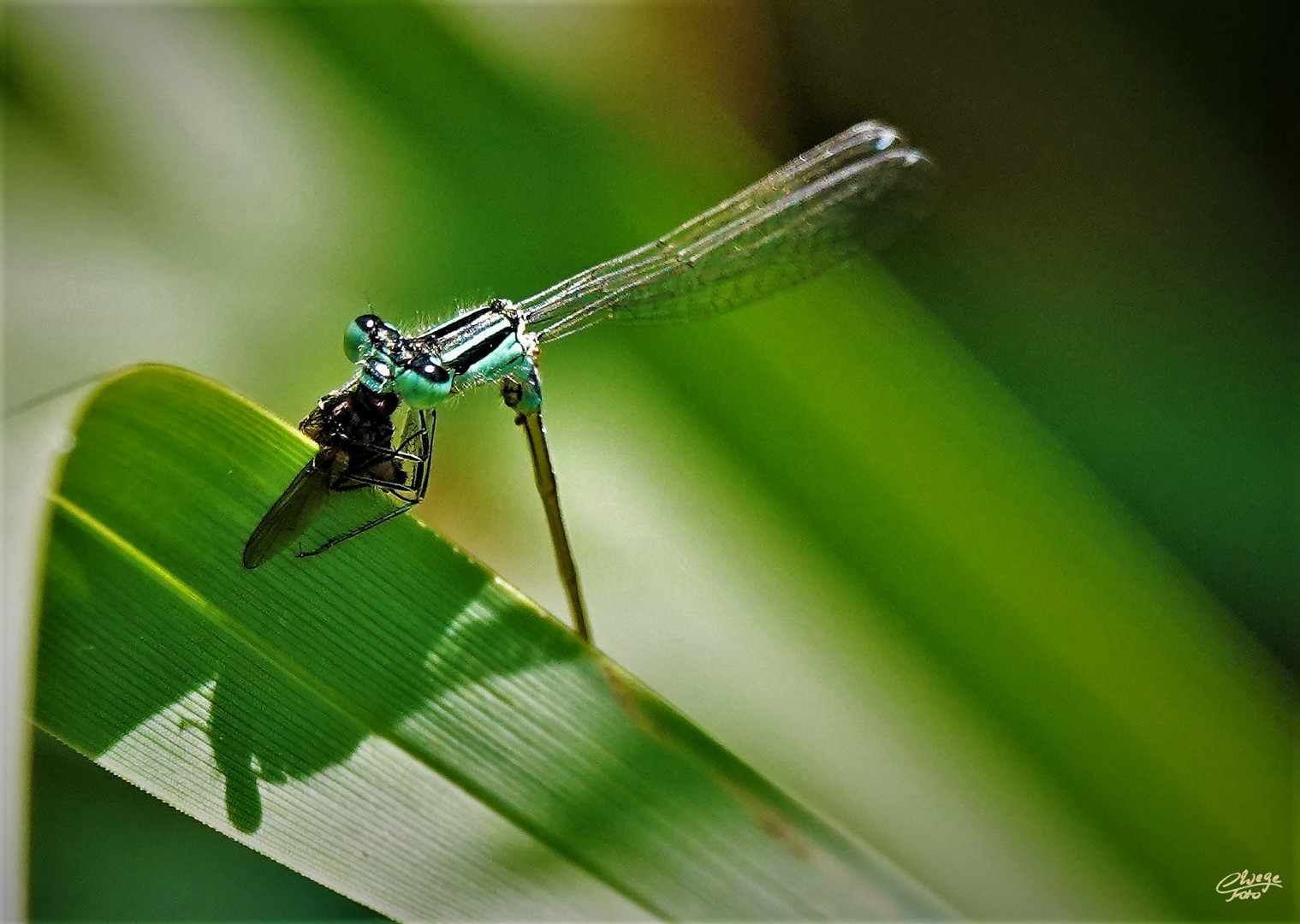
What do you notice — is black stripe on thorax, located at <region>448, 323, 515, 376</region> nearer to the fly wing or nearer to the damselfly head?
the damselfly head

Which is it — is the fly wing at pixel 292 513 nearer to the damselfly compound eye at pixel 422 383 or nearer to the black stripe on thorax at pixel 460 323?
the damselfly compound eye at pixel 422 383

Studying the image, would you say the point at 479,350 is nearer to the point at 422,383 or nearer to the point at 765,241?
the point at 422,383

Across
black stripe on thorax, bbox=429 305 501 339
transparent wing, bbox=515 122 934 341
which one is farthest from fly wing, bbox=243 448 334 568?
transparent wing, bbox=515 122 934 341

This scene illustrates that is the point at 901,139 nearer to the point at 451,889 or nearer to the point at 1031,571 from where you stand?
the point at 1031,571

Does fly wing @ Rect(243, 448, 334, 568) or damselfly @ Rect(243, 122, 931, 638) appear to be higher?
damselfly @ Rect(243, 122, 931, 638)

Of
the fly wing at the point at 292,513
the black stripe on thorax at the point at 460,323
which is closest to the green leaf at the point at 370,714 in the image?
the fly wing at the point at 292,513

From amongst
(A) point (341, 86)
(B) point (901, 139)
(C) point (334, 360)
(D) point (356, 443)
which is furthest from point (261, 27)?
(B) point (901, 139)
